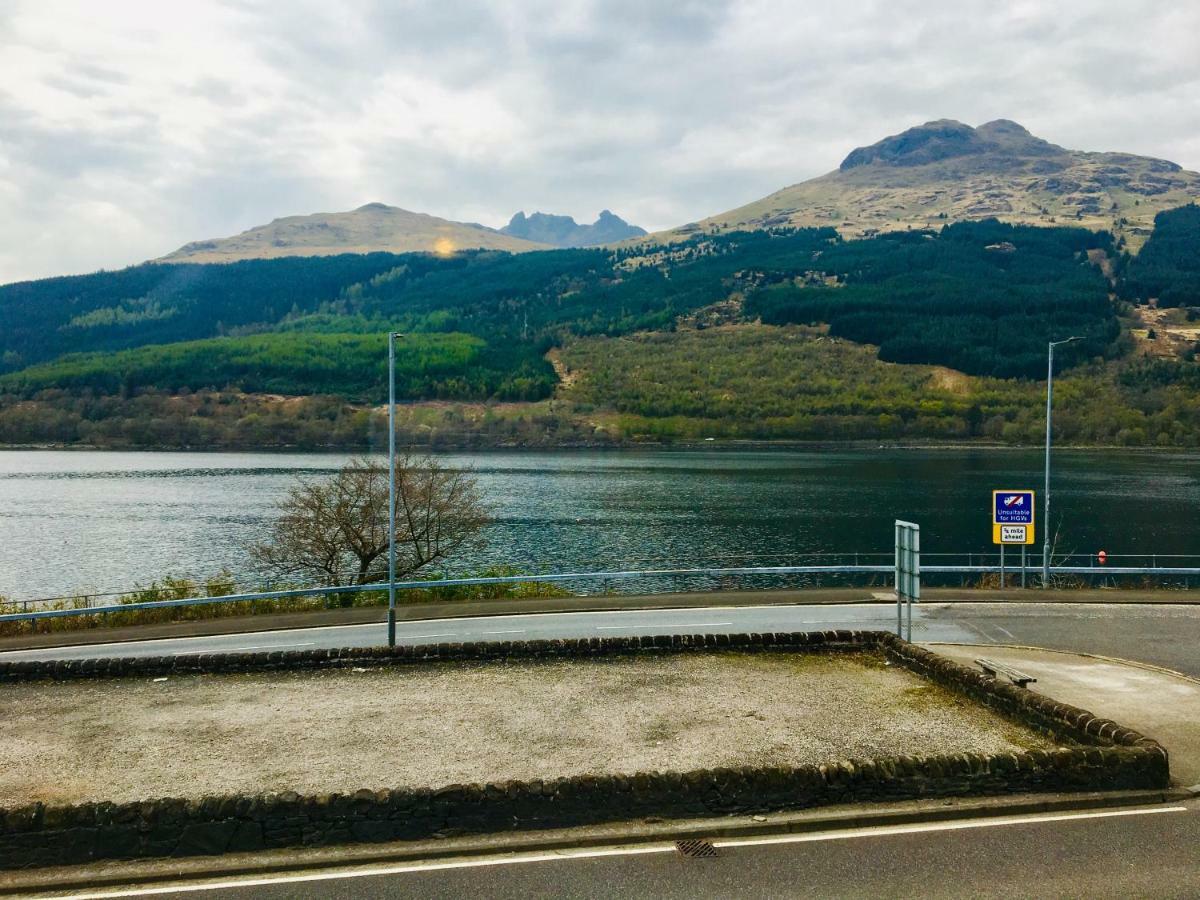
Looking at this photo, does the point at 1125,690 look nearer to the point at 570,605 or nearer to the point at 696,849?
the point at 696,849

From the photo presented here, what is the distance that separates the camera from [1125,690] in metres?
17.4

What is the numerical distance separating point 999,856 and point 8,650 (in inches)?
1074

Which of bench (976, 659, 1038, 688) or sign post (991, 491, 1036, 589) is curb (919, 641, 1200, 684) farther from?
sign post (991, 491, 1036, 589)

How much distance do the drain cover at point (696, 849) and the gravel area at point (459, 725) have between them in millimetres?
1828

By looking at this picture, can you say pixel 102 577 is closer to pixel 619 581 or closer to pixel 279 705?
pixel 619 581

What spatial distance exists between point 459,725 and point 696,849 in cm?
540

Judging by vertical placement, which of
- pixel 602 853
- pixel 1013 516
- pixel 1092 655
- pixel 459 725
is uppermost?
→ pixel 1013 516

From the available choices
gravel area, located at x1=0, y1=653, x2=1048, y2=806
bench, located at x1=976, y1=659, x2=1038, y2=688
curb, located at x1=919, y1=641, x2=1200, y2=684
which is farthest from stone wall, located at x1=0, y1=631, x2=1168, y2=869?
curb, located at x1=919, y1=641, x2=1200, y2=684

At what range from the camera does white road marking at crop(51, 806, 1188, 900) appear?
981 cm

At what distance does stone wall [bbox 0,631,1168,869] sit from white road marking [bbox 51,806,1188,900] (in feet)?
1.75

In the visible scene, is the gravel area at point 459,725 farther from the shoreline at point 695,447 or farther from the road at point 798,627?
the shoreline at point 695,447

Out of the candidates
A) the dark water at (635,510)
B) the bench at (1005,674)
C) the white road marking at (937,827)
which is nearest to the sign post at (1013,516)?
the bench at (1005,674)

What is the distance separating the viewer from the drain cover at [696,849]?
10.4 m

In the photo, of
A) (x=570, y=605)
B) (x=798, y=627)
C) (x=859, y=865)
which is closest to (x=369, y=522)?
(x=570, y=605)
